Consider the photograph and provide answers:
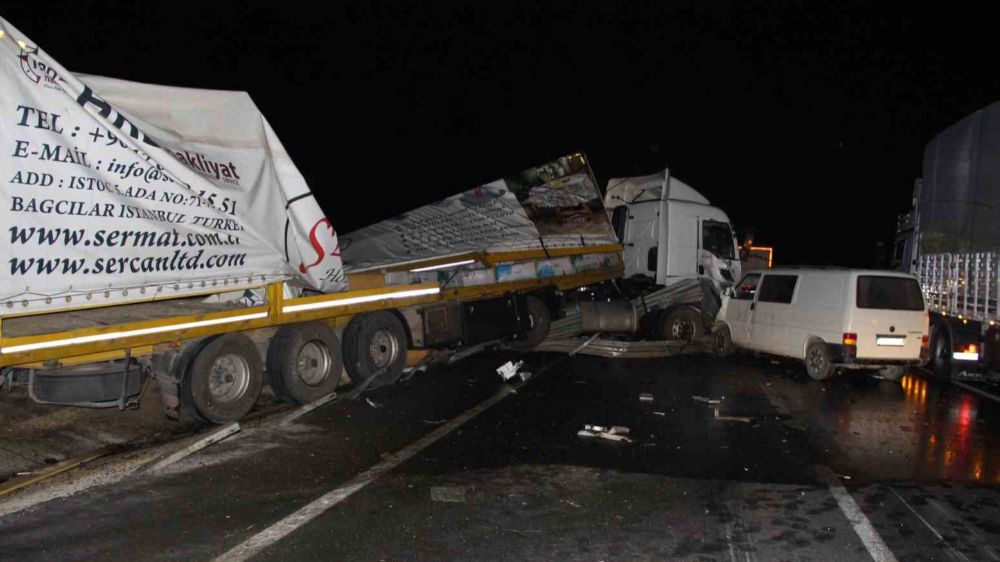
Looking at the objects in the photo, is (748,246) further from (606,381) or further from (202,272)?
(202,272)

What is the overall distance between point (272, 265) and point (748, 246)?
1212 cm

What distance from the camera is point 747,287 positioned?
1398 cm

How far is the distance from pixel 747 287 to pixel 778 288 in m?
1.14

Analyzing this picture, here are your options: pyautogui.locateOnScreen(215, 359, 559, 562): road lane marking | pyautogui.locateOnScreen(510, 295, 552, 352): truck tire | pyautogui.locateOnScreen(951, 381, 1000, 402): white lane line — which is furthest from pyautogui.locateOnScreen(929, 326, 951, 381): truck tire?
pyautogui.locateOnScreen(215, 359, 559, 562): road lane marking

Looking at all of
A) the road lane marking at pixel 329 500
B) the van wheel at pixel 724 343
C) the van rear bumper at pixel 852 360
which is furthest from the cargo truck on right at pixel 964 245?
the road lane marking at pixel 329 500

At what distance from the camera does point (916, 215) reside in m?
14.9

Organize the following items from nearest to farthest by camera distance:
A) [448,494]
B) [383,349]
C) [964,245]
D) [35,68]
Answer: [448,494]
[35,68]
[383,349]
[964,245]

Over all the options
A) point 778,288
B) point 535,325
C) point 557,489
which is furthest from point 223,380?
point 778,288

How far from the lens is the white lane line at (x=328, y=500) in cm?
475

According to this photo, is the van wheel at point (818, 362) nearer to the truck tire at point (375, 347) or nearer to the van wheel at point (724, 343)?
the van wheel at point (724, 343)

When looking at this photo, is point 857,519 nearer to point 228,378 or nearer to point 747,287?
point 228,378

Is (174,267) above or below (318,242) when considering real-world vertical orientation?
below

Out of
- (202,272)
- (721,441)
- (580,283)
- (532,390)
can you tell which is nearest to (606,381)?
(532,390)

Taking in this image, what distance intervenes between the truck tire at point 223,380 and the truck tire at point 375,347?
1.56m
